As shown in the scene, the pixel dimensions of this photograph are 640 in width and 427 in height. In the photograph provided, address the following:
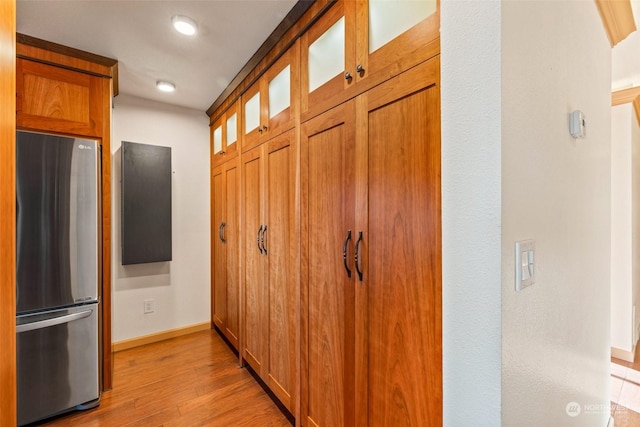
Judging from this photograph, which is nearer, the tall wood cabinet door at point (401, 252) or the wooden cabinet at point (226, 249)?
the tall wood cabinet door at point (401, 252)

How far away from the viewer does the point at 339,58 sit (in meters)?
1.33

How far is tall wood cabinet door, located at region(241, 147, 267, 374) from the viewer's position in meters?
2.06

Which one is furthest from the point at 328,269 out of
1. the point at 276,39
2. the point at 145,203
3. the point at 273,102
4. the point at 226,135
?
the point at 145,203

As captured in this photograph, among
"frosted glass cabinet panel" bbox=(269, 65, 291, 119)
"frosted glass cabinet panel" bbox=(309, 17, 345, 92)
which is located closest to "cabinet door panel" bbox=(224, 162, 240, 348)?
"frosted glass cabinet panel" bbox=(269, 65, 291, 119)

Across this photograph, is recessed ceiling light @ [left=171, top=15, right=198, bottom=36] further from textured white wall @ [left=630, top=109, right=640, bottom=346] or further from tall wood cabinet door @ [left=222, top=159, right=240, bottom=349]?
textured white wall @ [left=630, top=109, right=640, bottom=346]

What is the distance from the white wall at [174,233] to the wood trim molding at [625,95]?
4.01m

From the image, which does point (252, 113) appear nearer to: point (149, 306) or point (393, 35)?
point (393, 35)

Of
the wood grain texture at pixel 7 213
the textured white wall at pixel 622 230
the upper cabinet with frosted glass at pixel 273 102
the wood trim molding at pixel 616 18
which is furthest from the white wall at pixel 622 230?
the wood grain texture at pixel 7 213

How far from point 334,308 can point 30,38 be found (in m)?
2.51

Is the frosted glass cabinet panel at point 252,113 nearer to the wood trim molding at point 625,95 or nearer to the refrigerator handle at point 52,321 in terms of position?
the refrigerator handle at point 52,321

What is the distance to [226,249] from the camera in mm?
2775

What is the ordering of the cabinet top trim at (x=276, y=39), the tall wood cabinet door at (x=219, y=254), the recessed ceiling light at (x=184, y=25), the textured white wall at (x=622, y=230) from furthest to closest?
1. the tall wood cabinet door at (x=219, y=254)
2. the textured white wall at (x=622, y=230)
3. the recessed ceiling light at (x=184, y=25)
4. the cabinet top trim at (x=276, y=39)

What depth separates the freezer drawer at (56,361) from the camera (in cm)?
171

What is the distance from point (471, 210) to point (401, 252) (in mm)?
375
